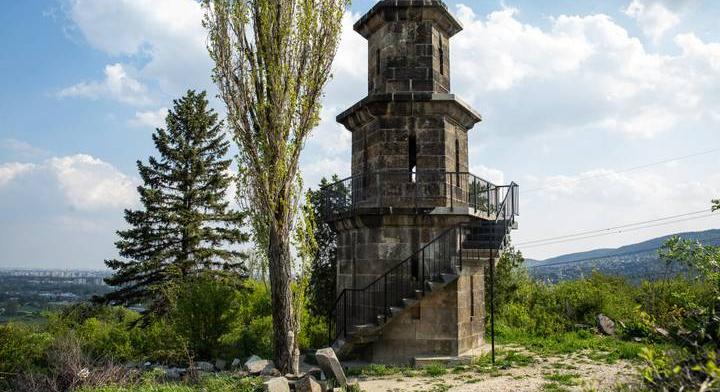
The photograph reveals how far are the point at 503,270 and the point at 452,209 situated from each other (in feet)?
28.3

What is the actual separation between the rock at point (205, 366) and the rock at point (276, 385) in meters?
5.94

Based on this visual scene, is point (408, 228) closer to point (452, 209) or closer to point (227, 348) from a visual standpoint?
point (452, 209)

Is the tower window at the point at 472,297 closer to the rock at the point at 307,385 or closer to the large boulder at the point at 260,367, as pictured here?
the large boulder at the point at 260,367

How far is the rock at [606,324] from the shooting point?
56.5 feet

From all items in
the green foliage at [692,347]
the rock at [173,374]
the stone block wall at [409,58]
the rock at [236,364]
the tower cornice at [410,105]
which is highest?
the stone block wall at [409,58]

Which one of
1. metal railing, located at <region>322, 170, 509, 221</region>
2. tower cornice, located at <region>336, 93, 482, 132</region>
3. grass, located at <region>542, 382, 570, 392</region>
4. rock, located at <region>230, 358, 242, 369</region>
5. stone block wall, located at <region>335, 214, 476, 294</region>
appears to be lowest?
rock, located at <region>230, 358, 242, 369</region>

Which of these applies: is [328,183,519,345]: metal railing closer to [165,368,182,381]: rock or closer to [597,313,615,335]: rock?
[165,368,182,381]: rock

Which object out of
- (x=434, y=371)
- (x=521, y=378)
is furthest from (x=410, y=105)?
(x=521, y=378)

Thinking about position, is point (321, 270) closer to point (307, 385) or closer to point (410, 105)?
point (410, 105)

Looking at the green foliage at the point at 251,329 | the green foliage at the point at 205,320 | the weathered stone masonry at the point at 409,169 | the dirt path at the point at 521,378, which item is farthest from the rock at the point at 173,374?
the dirt path at the point at 521,378

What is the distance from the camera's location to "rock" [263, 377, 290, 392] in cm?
879

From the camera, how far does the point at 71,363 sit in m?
11.1

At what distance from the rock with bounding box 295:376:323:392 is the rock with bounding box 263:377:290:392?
22 cm

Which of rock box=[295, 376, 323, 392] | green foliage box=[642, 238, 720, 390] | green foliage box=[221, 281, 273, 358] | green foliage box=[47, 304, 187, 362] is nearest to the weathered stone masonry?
green foliage box=[221, 281, 273, 358]
